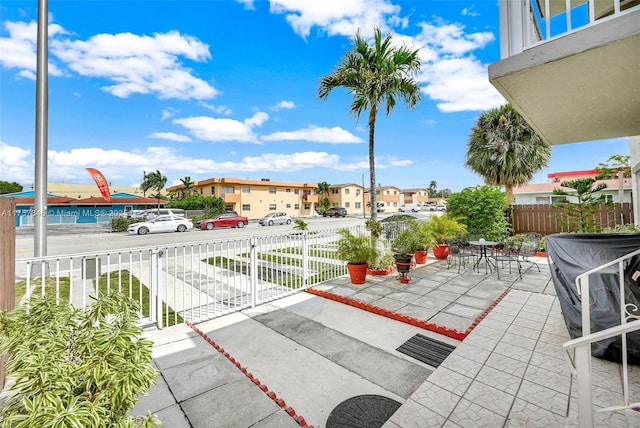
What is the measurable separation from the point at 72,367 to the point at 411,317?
3.88 meters

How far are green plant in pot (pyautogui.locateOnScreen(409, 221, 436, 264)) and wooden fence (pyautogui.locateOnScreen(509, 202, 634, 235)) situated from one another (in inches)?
202

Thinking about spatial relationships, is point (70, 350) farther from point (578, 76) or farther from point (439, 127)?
point (439, 127)

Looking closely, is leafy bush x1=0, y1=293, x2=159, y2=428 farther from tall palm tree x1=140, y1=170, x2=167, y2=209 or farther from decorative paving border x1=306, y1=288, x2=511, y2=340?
tall palm tree x1=140, y1=170, x2=167, y2=209

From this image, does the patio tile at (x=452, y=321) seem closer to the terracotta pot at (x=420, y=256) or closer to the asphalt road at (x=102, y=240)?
the terracotta pot at (x=420, y=256)

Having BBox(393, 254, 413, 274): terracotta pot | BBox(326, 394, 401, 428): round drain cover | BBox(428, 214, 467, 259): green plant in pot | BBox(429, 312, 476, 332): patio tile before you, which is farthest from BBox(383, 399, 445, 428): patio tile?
BBox(428, 214, 467, 259): green plant in pot

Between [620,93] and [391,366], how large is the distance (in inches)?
149

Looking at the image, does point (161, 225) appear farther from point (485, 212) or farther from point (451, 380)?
point (451, 380)

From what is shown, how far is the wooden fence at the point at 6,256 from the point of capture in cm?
238

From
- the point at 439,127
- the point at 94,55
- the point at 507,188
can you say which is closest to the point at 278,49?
the point at 94,55

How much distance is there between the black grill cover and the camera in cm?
271

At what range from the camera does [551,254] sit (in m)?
3.72

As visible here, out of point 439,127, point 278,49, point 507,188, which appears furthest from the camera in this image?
point 439,127

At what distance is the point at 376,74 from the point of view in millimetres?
6824

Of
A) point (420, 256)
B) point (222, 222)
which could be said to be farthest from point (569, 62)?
point (222, 222)
